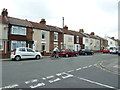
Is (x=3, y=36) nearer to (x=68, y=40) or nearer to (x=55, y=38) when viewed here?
(x=55, y=38)

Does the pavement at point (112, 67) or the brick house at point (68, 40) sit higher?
the brick house at point (68, 40)

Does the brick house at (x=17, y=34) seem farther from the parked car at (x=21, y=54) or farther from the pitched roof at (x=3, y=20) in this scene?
the parked car at (x=21, y=54)

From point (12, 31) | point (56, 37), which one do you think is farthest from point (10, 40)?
point (56, 37)

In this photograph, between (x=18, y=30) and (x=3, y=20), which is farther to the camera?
(x=18, y=30)

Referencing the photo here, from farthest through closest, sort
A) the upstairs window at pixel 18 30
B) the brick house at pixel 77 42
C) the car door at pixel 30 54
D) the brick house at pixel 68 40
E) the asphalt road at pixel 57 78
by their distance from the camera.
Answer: the brick house at pixel 77 42 < the brick house at pixel 68 40 < the upstairs window at pixel 18 30 < the car door at pixel 30 54 < the asphalt road at pixel 57 78

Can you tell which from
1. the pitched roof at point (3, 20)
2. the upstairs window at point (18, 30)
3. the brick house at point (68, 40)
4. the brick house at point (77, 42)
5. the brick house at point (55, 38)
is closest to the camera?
the pitched roof at point (3, 20)

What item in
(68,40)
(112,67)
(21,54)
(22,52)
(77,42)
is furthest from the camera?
(77,42)

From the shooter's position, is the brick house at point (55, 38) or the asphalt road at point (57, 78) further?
the brick house at point (55, 38)

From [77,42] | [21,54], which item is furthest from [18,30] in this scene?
[77,42]

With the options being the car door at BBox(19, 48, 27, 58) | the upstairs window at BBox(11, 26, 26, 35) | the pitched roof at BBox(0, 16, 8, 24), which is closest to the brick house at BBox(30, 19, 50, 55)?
the upstairs window at BBox(11, 26, 26, 35)

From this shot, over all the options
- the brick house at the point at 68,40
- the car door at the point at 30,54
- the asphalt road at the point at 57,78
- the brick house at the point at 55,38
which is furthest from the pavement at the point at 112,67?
the brick house at the point at 68,40

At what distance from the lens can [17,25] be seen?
2427cm

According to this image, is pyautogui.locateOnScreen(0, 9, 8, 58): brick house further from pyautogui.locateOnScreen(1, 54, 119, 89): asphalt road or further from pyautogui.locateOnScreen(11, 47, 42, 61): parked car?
pyautogui.locateOnScreen(1, 54, 119, 89): asphalt road

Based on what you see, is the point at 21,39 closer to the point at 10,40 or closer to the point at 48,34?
the point at 10,40
